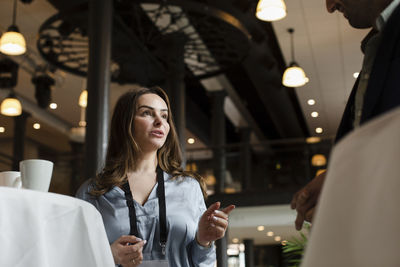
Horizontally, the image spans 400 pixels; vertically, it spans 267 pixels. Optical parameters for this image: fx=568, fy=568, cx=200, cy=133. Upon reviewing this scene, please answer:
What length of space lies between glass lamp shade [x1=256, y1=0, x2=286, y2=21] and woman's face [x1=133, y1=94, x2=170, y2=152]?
4.12m

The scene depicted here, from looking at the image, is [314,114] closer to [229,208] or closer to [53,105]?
[53,105]

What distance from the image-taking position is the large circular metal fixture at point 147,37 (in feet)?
23.8

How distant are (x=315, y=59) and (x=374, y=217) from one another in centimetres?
1169

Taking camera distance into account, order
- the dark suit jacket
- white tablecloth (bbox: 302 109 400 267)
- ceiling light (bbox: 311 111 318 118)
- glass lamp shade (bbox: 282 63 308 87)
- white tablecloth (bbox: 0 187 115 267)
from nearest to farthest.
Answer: white tablecloth (bbox: 302 109 400 267)
the dark suit jacket
white tablecloth (bbox: 0 187 115 267)
glass lamp shade (bbox: 282 63 308 87)
ceiling light (bbox: 311 111 318 118)

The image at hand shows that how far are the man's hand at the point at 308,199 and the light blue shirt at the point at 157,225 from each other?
1173 millimetres

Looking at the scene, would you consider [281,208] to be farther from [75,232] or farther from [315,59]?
[75,232]

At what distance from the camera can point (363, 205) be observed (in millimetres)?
746

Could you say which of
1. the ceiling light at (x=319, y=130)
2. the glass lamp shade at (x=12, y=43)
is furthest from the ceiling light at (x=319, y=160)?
the glass lamp shade at (x=12, y=43)

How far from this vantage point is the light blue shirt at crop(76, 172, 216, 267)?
93.5 inches

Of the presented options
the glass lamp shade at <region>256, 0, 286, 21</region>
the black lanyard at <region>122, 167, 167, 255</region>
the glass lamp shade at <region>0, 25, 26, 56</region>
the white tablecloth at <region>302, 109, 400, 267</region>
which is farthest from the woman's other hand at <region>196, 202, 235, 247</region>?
the glass lamp shade at <region>0, 25, 26, 56</region>

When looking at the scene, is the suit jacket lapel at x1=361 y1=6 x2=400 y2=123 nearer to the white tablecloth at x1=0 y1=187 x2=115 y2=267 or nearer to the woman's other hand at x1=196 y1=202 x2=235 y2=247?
the white tablecloth at x1=0 y1=187 x2=115 y2=267

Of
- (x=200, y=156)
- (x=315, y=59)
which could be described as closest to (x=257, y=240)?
(x=200, y=156)

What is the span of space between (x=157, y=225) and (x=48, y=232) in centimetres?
96

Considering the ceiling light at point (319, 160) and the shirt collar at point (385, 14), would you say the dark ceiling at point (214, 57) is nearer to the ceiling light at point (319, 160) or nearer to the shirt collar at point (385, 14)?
the ceiling light at point (319, 160)
